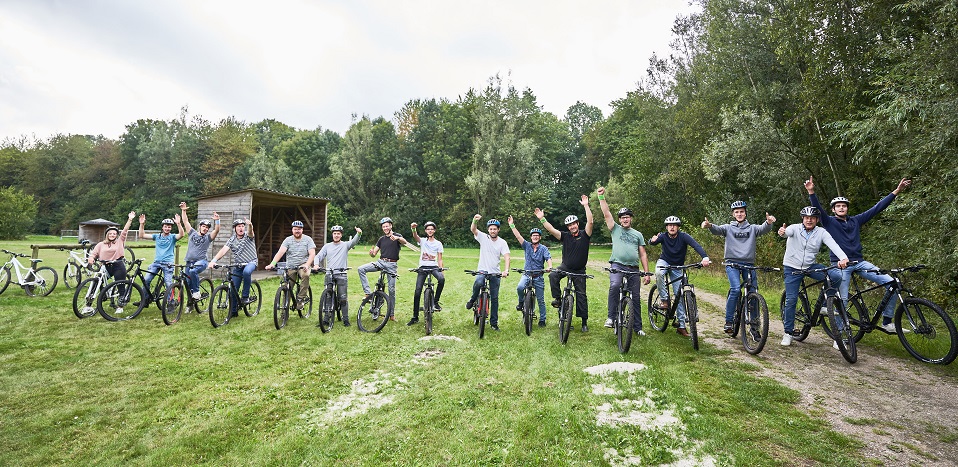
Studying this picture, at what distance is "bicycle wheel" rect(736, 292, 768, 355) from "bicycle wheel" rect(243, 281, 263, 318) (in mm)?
8510

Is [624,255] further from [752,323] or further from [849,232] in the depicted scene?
[849,232]

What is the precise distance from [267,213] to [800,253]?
19828mm

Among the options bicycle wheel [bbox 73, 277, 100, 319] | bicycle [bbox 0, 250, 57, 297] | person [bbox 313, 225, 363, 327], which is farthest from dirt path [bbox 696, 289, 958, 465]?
bicycle [bbox 0, 250, 57, 297]

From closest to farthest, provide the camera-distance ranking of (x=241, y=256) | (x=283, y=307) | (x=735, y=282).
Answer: (x=735, y=282), (x=283, y=307), (x=241, y=256)

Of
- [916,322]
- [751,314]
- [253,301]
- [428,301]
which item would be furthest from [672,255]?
[253,301]

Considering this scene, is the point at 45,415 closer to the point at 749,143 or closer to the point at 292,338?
the point at 292,338

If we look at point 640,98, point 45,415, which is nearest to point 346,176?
point 640,98

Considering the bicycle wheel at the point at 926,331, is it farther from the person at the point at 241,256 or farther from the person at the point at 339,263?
the person at the point at 241,256

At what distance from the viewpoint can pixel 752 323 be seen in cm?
611

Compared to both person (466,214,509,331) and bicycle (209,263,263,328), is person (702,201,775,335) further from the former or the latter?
bicycle (209,263,263,328)

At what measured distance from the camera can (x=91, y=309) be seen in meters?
8.30

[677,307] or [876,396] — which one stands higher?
[677,307]

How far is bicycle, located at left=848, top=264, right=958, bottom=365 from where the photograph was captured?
5.04 m

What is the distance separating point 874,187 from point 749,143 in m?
4.07
